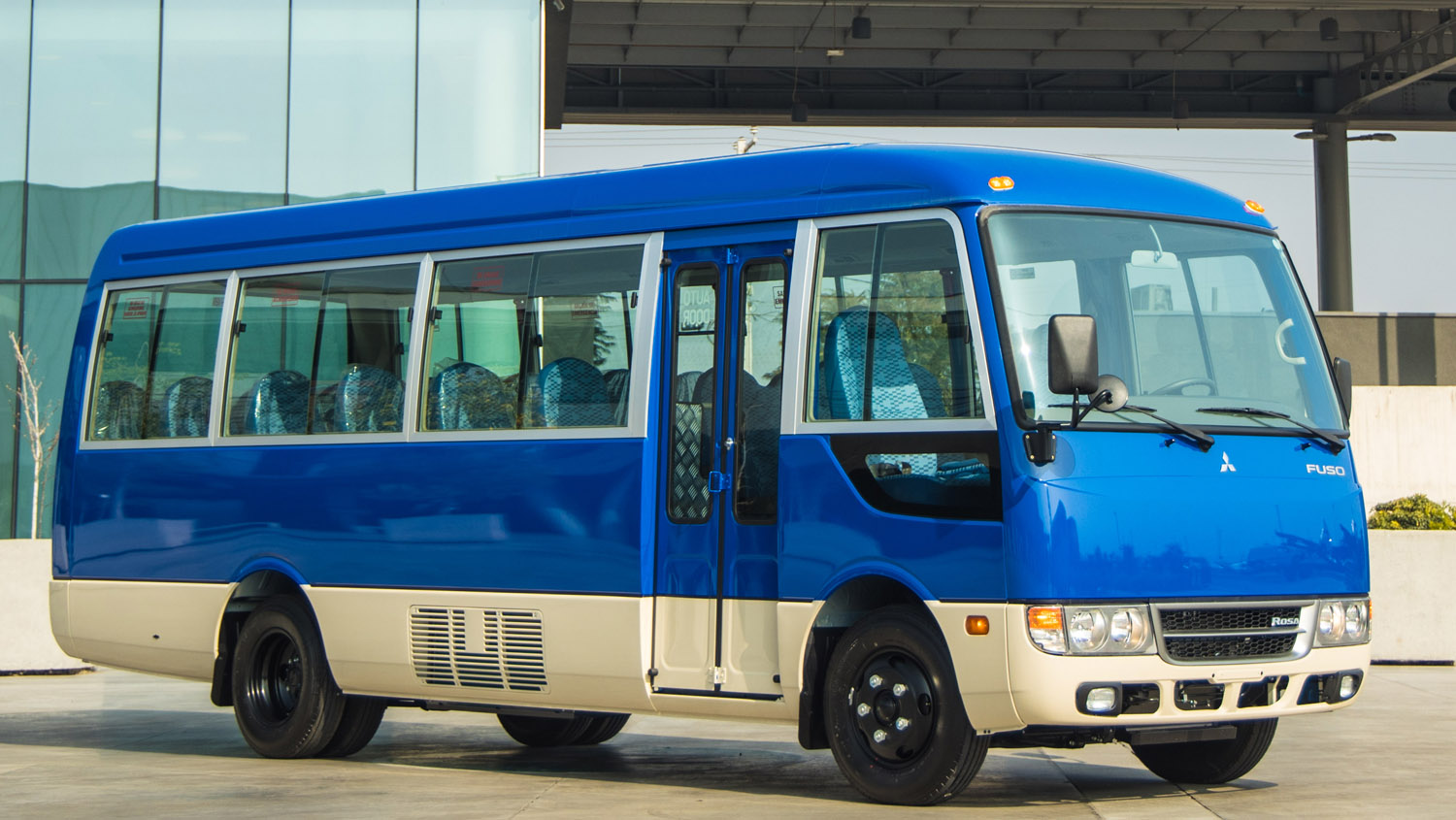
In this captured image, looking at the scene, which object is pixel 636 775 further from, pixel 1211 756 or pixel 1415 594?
pixel 1415 594

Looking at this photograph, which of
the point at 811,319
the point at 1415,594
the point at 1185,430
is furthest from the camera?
the point at 1415,594

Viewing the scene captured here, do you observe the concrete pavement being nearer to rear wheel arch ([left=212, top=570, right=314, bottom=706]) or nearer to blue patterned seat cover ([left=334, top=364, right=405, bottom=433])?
rear wheel arch ([left=212, top=570, right=314, bottom=706])

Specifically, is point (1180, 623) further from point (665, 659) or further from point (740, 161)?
point (740, 161)

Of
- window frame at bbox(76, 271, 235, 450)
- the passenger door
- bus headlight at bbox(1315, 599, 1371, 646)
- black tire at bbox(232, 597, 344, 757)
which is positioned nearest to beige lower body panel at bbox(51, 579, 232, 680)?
black tire at bbox(232, 597, 344, 757)

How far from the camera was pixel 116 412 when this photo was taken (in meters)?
13.1

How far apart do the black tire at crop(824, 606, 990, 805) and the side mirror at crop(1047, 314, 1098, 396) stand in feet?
4.24

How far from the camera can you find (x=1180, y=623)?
8562mm

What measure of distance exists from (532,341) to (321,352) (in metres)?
1.84

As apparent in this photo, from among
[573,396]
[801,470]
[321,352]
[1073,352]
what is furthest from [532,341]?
[1073,352]

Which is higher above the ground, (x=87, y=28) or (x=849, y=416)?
(x=87, y=28)

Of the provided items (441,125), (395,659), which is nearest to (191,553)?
(395,659)

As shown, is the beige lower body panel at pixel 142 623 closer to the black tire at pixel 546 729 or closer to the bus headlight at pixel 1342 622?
the black tire at pixel 546 729

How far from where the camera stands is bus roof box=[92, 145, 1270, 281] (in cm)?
904

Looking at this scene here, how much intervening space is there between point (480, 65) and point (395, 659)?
17.5 meters
